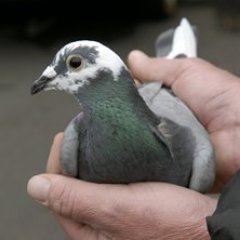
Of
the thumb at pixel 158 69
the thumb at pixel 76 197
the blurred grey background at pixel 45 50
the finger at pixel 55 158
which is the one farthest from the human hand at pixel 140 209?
the blurred grey background at pixel 45 50

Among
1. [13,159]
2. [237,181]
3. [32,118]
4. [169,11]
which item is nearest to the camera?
[237,181]

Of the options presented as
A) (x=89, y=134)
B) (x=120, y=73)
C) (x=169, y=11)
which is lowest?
(x=169, y=11)

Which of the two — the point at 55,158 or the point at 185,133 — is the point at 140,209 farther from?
the point at 55,158

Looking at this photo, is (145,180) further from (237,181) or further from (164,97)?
(164,97)

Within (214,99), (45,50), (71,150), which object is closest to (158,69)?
(214,99)

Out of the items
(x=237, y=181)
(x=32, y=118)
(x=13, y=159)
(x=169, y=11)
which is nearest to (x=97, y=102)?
(x=237, y=181)

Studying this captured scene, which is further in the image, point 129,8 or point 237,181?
point 129,8
